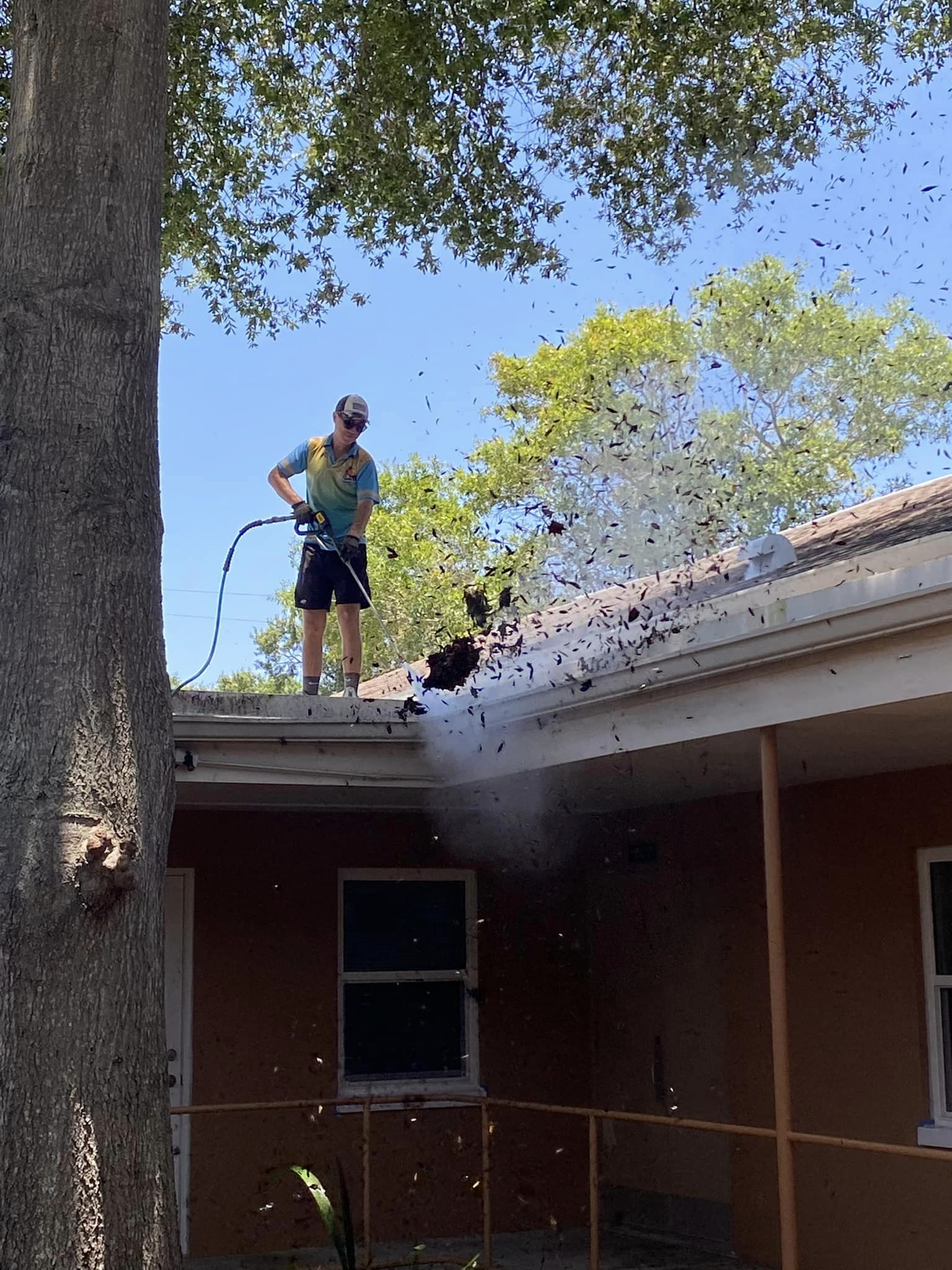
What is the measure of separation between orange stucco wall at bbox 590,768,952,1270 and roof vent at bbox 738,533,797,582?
123 centimetres

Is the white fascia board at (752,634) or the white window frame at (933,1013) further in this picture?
the white window frame at (933,1013)

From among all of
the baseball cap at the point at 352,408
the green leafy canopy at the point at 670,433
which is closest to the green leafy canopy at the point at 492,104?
the baseball cap at the point at 352,408

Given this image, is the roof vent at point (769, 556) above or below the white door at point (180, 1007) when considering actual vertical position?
above

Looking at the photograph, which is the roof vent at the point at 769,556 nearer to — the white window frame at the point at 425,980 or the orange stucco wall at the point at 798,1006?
the orange stucco wall at the point at 798,1006

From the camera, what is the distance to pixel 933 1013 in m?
7.04

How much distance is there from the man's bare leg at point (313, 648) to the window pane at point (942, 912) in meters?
3.48

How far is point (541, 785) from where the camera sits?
27.0ft

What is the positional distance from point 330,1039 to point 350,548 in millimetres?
2959

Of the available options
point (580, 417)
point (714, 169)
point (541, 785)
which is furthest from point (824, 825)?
point (580, 417)

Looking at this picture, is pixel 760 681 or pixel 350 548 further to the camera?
pixel 350 548

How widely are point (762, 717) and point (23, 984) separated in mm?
2724

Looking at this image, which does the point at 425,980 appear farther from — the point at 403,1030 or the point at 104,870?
the point at 104,870

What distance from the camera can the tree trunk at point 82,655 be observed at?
4371 millimetres

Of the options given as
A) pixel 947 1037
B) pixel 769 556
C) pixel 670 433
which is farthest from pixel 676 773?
pixel 670 433
